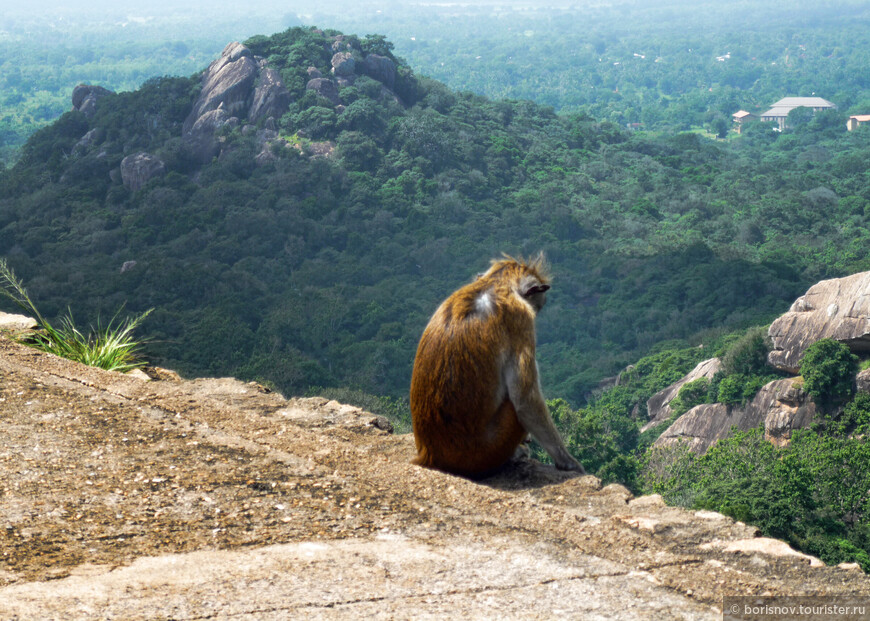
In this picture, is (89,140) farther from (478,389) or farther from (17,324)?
(478,389)

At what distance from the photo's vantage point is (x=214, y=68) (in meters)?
68.2

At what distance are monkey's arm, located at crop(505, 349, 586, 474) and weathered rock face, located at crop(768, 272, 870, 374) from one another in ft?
95.1

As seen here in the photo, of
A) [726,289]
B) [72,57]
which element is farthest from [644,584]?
[72,57]

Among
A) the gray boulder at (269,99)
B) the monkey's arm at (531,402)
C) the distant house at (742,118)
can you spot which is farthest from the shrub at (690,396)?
the distant house at (742,118)

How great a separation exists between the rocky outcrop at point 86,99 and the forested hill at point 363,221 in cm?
18

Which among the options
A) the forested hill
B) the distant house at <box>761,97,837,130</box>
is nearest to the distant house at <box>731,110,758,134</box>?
the distant house at <box>761,97,837,130</box>

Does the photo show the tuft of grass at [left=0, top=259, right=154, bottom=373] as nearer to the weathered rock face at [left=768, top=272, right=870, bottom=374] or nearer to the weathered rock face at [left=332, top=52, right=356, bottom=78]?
the weathered rock face at [left=768, top=272, right=870, bottom=374]

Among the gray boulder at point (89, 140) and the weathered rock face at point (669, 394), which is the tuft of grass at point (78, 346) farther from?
the gray boulder at point (89, 140)

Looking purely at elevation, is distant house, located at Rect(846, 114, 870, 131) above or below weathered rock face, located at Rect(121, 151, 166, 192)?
above

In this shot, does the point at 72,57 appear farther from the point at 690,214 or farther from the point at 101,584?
the point at 101,584

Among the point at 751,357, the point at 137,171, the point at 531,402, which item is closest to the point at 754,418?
the point at 751,357

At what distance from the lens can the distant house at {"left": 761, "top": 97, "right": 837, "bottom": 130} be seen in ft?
388

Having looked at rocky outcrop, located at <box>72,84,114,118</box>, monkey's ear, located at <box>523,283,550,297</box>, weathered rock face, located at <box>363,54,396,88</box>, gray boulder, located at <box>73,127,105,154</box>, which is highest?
weathered rock face, located at <box>363,54,396,88</box>

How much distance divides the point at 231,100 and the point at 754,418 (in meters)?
47.3
